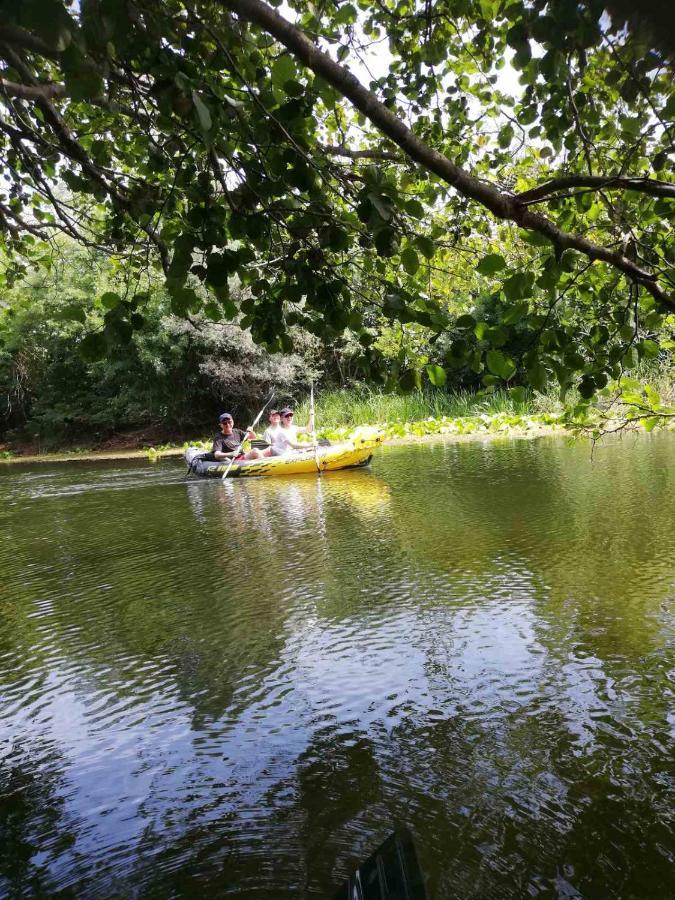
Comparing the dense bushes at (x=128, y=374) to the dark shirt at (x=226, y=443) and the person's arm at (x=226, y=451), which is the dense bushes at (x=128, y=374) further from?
the dark shirt at (x=226, y=443)

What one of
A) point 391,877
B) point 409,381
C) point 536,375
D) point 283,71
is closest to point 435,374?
point 409,381

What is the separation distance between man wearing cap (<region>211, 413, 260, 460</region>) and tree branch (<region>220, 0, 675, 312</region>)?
11.2 metres

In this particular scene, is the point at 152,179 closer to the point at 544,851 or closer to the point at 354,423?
the point at 544,851

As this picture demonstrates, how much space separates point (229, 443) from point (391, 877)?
1247 cm

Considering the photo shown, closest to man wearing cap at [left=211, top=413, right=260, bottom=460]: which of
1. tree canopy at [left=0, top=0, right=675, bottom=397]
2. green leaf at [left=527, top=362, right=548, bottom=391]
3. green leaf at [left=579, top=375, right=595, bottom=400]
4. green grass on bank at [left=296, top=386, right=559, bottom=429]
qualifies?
green grass on bank at [left=296, top=386, right=559, bottom=429]

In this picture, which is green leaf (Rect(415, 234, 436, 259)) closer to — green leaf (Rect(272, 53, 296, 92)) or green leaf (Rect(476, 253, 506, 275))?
green leaf (Rect(476, 253, 506, 275))

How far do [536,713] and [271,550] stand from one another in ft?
13.0

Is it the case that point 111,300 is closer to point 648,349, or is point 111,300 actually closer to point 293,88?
point 293,88

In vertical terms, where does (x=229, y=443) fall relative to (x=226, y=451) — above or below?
above

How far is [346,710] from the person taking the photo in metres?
3.38

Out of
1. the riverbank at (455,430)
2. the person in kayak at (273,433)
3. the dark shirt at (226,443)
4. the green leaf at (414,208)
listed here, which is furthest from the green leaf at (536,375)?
the riverbank at (455,430)

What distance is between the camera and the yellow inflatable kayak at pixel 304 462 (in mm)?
12008

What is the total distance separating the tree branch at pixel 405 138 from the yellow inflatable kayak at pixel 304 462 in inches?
386

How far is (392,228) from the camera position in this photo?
6.20ft
